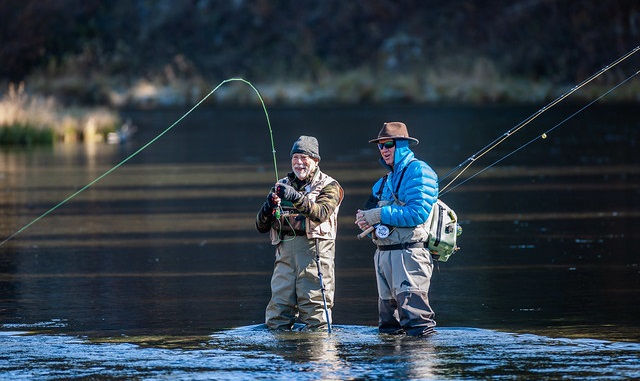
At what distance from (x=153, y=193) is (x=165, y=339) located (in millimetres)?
13436

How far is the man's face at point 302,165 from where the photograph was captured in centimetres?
1042

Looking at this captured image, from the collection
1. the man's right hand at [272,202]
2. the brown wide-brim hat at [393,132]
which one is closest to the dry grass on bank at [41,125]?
the man's right hand at [272,202]

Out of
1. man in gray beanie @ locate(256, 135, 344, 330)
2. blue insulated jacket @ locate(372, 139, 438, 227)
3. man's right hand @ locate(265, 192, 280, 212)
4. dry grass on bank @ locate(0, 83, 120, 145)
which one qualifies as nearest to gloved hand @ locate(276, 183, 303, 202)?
man's right hand @ locate(265, 192, 280, 212)

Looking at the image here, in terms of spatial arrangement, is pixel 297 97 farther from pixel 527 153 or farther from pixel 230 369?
pixel 230 369

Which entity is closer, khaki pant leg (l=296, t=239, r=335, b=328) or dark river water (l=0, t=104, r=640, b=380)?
dark river water (l=0, t=104, r=640, b=380)

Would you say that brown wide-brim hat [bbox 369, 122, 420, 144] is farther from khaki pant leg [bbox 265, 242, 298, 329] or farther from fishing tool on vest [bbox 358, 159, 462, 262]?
khaki pant leg [bbox 265, 242, 298, 329]

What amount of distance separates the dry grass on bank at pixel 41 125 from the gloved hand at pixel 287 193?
99.8 ft

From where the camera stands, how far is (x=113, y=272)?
14.6 metres

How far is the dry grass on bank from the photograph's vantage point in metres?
39.7

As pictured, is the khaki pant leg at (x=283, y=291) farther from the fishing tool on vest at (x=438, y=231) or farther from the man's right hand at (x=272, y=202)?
the fishing tool on vest at (x=438, y=231)

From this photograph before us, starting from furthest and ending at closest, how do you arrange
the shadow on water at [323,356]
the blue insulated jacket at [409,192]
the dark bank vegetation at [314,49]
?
the dark bank vegetation at [314,49], the blue insulated jacket at [409,192], the shadow on water at [323,356]

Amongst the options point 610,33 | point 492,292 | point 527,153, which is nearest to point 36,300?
point 492,292

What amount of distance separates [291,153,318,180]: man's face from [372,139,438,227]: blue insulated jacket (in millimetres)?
645

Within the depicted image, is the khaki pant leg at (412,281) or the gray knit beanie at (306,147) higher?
the gray knit beanie at (306,147)
